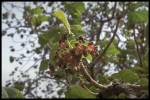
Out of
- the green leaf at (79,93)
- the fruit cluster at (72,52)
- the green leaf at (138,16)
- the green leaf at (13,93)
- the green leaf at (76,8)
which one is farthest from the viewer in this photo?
the green leaf at (76,8)

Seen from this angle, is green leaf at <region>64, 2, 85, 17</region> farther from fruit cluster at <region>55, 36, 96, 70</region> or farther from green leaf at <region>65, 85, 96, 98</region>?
green leaf at <region>65, 85, 96, 98</region>

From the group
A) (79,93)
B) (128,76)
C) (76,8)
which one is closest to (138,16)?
(76,8)

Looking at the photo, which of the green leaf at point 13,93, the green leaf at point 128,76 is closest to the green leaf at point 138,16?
the green leaf at point 128,76

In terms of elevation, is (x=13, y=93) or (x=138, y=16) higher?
(x=138, y=16)

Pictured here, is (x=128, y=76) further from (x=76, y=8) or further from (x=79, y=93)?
(x=76, y=8)

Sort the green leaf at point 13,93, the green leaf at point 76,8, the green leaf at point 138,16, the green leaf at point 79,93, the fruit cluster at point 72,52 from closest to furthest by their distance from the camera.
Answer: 1. the green leaf at point 79,93
2. the green leaf at point 13,93
3. the fruit cluster at point 72,52
4. the green leaf at point 138,16
5. the green leaf at point 76,8

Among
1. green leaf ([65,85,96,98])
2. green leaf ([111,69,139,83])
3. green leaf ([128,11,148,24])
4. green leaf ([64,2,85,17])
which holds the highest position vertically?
green leaf ([64,2,85,17])

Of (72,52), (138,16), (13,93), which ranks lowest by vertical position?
(13,93)

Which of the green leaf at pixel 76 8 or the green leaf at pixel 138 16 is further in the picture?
the green leaf at pixel 76 8

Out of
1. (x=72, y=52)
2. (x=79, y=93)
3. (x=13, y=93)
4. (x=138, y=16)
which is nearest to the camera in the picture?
(x=79, y=93)

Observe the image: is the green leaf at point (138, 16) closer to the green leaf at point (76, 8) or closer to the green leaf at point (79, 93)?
the green leaf at point (76, 8)

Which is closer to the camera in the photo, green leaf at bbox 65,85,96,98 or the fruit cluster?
green leaf at bbox 65,85,96,98

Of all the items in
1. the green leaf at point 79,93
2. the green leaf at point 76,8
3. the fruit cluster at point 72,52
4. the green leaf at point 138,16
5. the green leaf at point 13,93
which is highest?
the green leaf at point 76,8

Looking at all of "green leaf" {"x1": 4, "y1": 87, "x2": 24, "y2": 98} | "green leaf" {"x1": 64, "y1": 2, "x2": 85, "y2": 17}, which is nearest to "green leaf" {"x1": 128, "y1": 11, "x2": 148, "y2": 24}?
"green leaf" {"x1": 64, "y1": 2, "x2": 85, "y2": 17}
